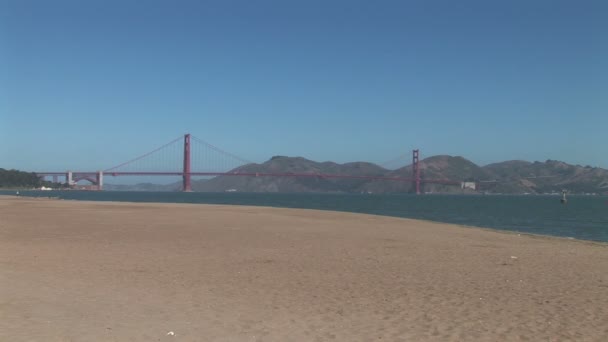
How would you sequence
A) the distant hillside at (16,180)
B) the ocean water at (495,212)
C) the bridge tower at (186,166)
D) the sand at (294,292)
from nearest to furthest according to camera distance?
1. the sand at (294,292)
2. the ocean water at (495,212)
3. the bridge tower at (186,166)
4. the distant hillside at (16,180)

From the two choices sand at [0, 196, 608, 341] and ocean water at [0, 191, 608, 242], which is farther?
ocean water at [0, 191, 608, 242]

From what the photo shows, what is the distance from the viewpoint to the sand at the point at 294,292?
573 centimetres

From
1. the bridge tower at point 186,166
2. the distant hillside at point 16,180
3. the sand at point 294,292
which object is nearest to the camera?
the sand at point 294,292

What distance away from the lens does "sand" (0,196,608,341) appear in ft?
18.8

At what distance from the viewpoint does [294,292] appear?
25.7ft

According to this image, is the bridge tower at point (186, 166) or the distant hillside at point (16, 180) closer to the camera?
the bridge tower at point (186, 166)

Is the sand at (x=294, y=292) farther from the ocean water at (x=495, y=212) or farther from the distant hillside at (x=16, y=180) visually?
the distant hillside at (x=16, y=180)

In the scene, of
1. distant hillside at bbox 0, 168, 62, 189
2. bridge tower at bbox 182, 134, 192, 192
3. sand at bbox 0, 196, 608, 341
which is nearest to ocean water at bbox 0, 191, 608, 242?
sand at bbox 0, 196, 608, 341

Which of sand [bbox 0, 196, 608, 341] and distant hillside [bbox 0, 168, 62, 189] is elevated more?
distant hillside [bbox 0, 168, 62, 189]

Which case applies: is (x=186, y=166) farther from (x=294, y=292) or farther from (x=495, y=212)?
(x=294, y=292)

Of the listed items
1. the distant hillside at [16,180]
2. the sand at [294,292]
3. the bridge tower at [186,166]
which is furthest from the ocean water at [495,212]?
the distant hillside at [16,180]

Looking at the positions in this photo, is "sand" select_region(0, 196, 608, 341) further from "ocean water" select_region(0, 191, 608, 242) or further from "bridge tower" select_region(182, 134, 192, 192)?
"bridge tower" select_region(182, 134, 192, 192)

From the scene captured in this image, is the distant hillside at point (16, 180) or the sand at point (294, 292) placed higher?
the distant hillside at point (16, 180)

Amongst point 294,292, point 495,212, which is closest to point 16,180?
point 495,212
